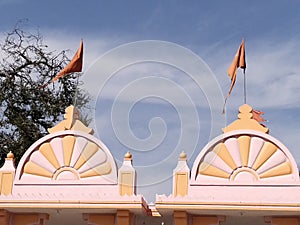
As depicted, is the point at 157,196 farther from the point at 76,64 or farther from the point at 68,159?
the point at 76,64

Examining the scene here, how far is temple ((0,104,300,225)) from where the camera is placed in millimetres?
10070

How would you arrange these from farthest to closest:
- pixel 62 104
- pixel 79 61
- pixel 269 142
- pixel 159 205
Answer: pixel 62 104
pixel 79 61
pixel 269 142
pixel 159 205

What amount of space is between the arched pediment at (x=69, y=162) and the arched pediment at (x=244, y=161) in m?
1.75

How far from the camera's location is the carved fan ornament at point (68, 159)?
35.6ft

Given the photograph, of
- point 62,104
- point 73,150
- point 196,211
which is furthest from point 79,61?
point 62,104

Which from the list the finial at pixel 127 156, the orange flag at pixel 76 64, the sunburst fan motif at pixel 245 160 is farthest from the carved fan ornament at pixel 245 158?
the orange flag at pixel 76 64

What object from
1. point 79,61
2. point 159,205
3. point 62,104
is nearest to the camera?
point 159,205

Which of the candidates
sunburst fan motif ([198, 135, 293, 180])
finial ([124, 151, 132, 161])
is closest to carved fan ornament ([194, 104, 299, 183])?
sunburst fan motif ([198, 135, 293, 180])

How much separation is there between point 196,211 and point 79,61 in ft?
14.3

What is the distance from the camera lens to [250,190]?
10281 millimetres

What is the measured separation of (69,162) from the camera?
1096 centimetres

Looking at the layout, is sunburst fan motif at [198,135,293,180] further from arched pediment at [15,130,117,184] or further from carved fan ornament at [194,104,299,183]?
arched pediment at [15,130,117,184]

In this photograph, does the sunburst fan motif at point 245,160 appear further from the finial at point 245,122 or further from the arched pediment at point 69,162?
the arched pediment at point 69,162

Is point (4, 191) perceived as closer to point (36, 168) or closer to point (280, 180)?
point (36, 168)
